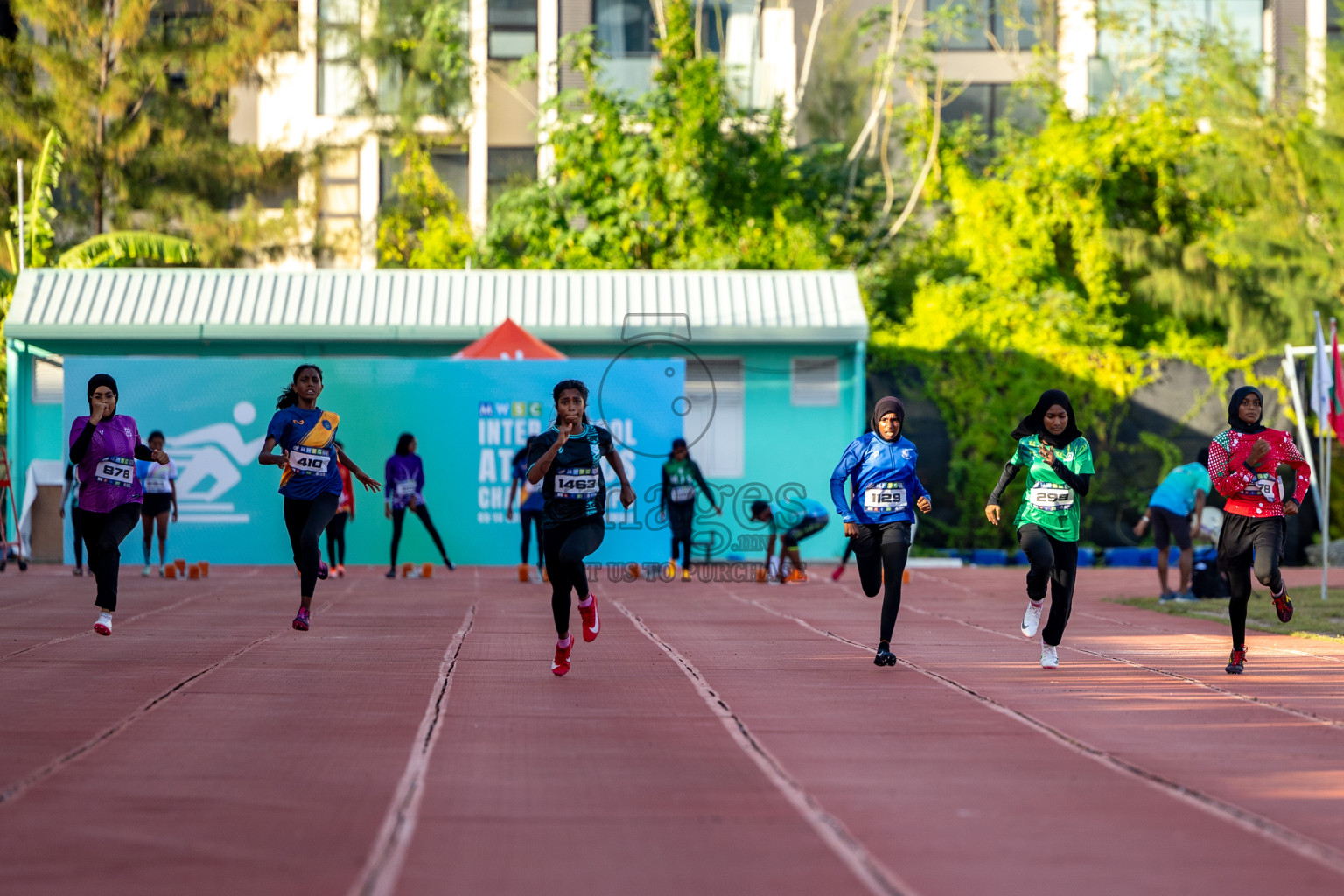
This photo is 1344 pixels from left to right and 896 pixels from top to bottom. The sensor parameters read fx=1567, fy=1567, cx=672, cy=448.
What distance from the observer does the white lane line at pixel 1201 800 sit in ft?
16.7

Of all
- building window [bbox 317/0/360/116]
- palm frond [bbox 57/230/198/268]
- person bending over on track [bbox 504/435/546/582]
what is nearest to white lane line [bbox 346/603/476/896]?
person bending over on track [bbox 504/435/546/582]

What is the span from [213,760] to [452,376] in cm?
1506

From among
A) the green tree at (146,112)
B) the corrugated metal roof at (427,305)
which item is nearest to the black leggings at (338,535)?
the corrugated metal roof at (427,305)

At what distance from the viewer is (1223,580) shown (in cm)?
1656

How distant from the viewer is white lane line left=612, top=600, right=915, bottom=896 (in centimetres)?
464

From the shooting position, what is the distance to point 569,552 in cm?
909

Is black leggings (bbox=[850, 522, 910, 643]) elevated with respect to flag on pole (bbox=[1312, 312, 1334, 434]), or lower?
lower

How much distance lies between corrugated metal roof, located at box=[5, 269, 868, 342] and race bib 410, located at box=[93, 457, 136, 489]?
11.4 metres

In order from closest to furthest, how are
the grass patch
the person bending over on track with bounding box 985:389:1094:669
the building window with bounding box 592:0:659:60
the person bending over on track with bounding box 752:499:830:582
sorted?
the person bending over on track with bounding box 985:389:1094:669 → the grass patch → the person bending over on track with bounding box 752:499:830:582 → the building window with bounding box 592:0:659:60

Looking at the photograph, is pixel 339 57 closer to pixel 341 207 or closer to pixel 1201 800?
pixel 341 207

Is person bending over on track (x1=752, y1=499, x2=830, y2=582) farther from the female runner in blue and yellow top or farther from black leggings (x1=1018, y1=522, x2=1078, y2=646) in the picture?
black leggings (x1=1018, y1=522, x2=1078, y2=646)

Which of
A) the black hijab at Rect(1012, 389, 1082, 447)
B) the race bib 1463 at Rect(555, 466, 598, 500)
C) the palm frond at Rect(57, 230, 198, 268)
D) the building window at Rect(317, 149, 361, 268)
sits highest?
the building window at Rect(317, 149, 361, 268)

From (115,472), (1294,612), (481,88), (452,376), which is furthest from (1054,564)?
(481,88)

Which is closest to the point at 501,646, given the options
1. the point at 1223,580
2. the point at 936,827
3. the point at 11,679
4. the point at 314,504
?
the point at 314,504
